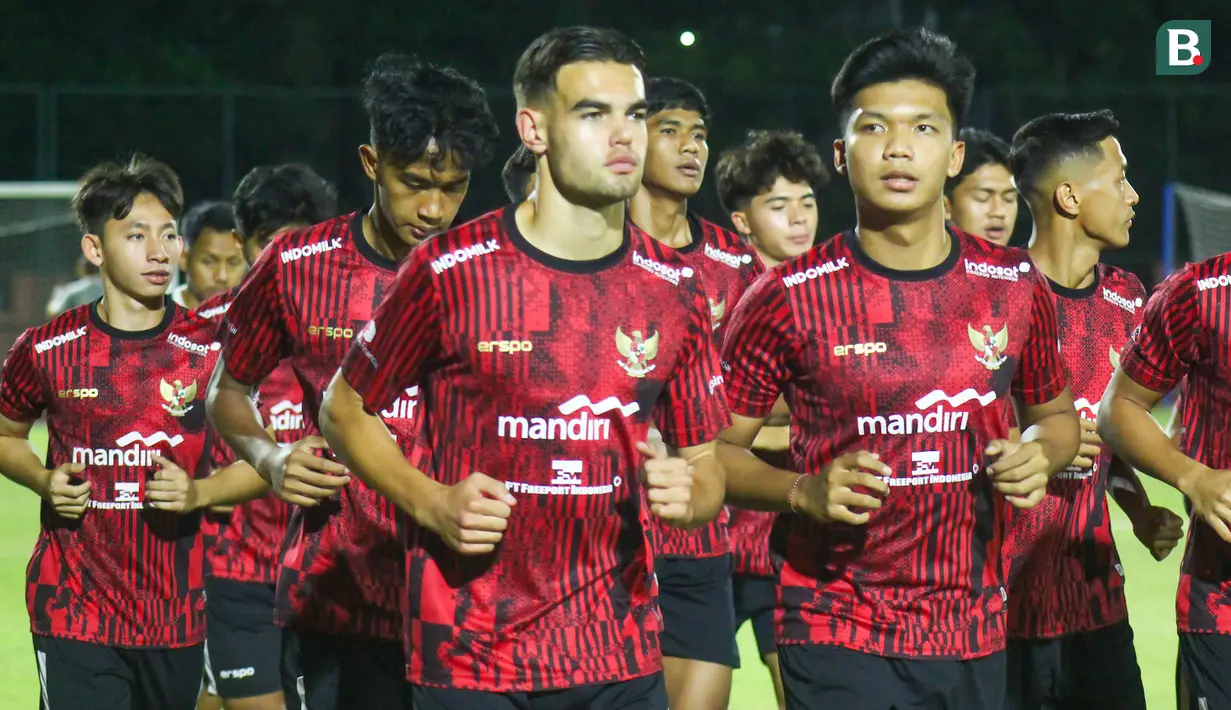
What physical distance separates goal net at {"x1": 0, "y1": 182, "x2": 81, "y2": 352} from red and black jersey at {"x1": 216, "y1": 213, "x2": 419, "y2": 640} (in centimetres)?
1694

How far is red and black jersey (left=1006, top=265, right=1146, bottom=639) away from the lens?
5195 millimetres

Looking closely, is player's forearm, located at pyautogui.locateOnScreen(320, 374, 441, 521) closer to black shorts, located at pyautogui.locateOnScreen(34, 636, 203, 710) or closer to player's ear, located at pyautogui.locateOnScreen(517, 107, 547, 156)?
player's ear, located at pyautogui.locateOnScreen(517, 107, 547, 156)

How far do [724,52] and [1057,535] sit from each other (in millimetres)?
23863

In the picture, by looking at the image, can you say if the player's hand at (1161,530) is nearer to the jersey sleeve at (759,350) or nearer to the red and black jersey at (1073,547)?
the red and black jersey at (1073,547)

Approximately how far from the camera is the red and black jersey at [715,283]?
6309 mm

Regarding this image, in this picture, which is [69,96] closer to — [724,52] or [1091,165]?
[724,52]

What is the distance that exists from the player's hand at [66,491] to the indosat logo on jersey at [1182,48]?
2533 cm

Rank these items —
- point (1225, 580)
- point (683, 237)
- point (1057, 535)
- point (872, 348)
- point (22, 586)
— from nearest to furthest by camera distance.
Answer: point (872, 348), point (1225, 580), point (1057, 535), point (683, 237), point (22, 586)

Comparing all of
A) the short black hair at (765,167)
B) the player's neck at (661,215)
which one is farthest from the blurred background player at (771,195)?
the player's neck at (661,215)

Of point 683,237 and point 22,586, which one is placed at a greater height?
point 683,237

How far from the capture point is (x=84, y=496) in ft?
17.7

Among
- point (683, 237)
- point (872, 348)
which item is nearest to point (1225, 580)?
point (872, 348)

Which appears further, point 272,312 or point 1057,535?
point 1057,535

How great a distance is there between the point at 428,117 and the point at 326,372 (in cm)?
73
